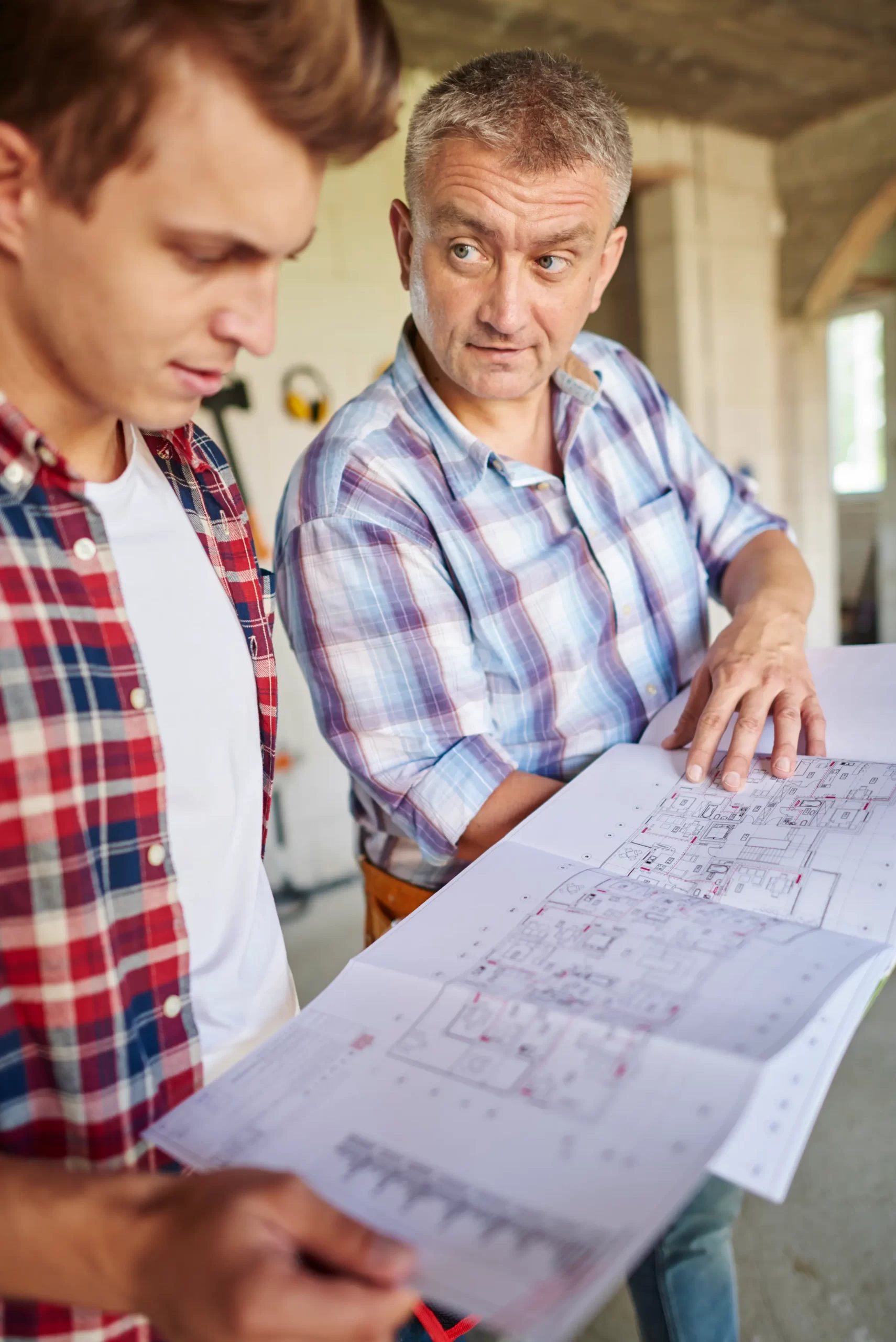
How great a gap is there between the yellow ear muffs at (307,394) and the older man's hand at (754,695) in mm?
2341

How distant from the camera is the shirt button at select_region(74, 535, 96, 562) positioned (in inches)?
25.7

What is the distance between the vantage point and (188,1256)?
439 mm

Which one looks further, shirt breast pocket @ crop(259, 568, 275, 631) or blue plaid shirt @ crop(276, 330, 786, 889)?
blue plaid shirt @ crop(276, 330, 786, 889)

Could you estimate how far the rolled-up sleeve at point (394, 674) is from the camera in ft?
3.27

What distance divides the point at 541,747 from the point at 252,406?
Answer: 7.77 feet

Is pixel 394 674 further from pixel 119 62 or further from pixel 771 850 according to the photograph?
pixel 119 62

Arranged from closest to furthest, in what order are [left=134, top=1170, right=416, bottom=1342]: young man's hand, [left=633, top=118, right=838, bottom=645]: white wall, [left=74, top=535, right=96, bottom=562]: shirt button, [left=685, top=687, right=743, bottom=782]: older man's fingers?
[left=134, top=1170, right=416, bottom=1342]: young man's hand, [left=74, top=535, right=96, bottom=562]: shirt button, [left=685, top=687, right=743, bottom=782]: older man's fingers, [left=633, top=118, right=838, bottom=645]: white wall

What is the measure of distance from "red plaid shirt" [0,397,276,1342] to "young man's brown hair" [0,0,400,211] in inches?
6.7

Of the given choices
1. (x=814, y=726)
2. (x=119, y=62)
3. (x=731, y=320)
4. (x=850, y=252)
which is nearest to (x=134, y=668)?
(x=119, y=62)

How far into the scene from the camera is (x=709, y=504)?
1.39m

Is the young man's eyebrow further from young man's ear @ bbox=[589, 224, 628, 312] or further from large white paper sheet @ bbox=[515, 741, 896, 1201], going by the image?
young man's ear @ bbox=[589, 224, 628, 312]

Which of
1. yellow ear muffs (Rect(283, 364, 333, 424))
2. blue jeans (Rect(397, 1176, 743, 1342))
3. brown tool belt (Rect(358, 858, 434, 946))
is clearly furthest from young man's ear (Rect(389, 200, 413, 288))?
yellow ear muffs (Rect(283, 364, 333, 424))

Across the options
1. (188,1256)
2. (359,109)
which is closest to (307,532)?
(359,109)

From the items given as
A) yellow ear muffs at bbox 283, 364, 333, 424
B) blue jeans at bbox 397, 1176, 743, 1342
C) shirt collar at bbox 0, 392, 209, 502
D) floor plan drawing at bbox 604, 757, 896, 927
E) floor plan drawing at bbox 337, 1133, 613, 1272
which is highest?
yellow ear muffs at bbox 283, 364, 333, 424
